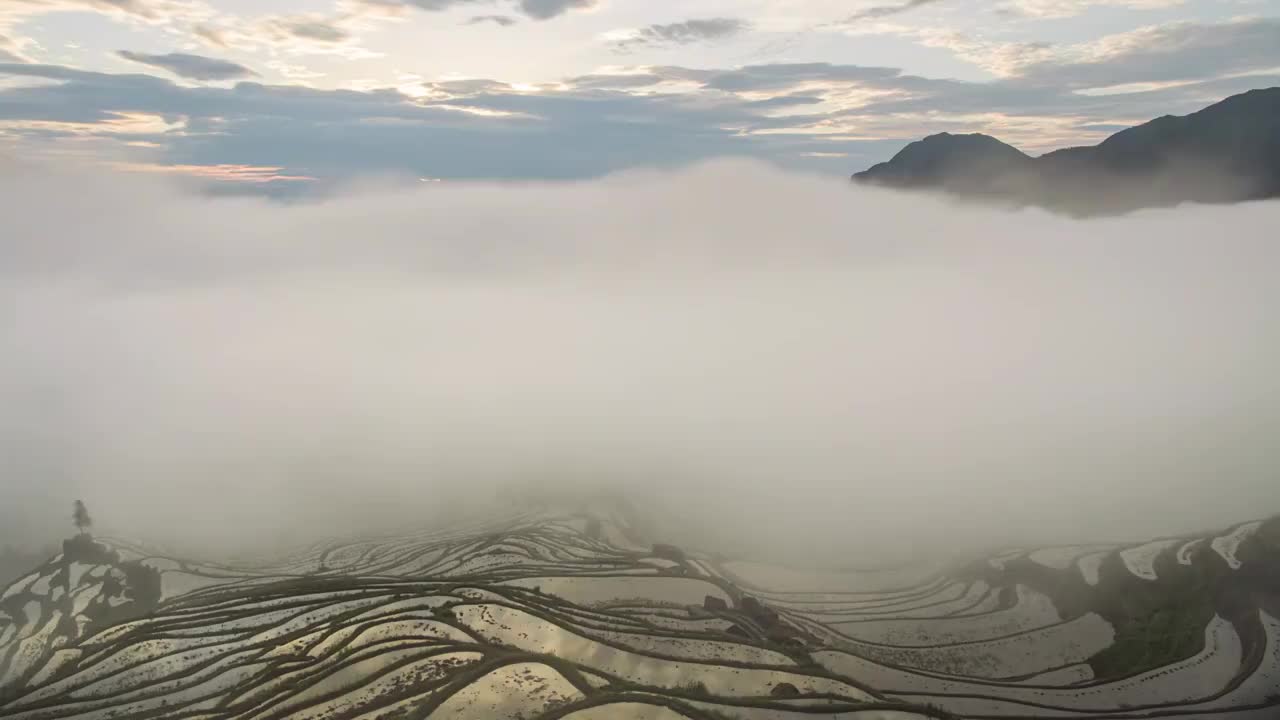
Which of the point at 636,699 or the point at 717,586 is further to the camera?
the point at 717,586

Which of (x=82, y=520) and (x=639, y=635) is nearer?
(x=639, y=635)

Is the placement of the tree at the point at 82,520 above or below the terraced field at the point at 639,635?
below

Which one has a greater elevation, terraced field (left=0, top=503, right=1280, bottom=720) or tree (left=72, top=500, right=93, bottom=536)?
terraced field (left=0, top=503, right=1280, bottom=720)

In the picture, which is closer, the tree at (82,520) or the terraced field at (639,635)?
the terraced field at (639,635)

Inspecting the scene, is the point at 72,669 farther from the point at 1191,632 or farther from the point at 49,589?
the point at 1191,632

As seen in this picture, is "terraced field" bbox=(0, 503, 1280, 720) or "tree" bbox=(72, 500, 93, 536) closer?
"terraced field" bbox=(0, 503, 1280, 720)

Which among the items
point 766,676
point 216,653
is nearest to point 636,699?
point 766,676

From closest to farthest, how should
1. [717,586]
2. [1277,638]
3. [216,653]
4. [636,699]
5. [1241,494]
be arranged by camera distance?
[636,699] → [216,653] → [1277,638] → [717,586] → [1241,494]

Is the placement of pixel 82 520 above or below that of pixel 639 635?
below
